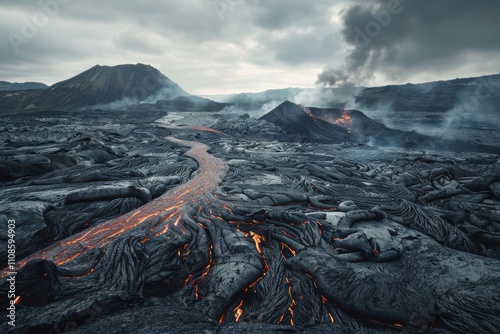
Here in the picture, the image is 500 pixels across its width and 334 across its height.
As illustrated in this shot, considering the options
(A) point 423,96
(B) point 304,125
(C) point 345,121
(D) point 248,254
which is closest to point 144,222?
(D) point 248,254

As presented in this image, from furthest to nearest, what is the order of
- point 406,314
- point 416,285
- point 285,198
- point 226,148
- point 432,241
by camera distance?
point 226,148
point 285,198
point 432,241
point 416,285
point 406,314

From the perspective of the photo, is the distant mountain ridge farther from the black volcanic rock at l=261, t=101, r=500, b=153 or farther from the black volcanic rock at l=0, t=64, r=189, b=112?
the black volcanic rock at l=0, t=64, r=189, b=112

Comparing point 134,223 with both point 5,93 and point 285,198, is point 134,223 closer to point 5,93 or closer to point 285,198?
point 285,198

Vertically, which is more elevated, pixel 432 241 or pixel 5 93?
pixel 5 93

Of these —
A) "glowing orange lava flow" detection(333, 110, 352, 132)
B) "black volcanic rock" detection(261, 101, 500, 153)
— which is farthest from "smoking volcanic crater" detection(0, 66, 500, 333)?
"glowing orange lava flow" detection(333, 110, 352, 132)

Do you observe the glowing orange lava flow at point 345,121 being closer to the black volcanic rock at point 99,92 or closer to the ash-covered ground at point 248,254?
the ash-covered ground at point 248,254

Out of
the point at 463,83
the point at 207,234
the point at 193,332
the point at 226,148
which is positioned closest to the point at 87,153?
the point at 226,148

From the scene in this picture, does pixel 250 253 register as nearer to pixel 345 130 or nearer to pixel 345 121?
pixel 345 130

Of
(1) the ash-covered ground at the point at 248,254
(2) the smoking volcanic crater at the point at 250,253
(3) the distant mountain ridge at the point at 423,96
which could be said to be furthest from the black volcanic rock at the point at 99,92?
(1) the ash-covered ground at the point at 248,254
